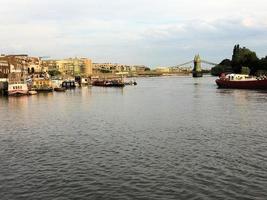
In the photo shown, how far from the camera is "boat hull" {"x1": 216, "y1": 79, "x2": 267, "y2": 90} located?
116438mm

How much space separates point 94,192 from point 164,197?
341cm

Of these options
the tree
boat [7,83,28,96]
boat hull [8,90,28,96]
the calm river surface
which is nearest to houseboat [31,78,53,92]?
boat [7,83,28,96]

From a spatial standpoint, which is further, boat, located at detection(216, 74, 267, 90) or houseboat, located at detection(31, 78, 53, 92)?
houseboat, located at detection(31, 78, 53, 92)

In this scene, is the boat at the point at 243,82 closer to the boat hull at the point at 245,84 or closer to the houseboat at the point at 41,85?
the boat hull at the point at 245,84

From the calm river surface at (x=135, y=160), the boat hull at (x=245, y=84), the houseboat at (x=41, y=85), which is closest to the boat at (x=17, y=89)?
the houseboat at (x=41, y=85)

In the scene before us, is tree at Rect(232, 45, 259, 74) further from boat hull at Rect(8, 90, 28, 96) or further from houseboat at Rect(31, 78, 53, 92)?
boat hull at Rect(8, 90, 28, 96)

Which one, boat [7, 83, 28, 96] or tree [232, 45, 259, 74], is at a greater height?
tree [232, 45, 259, 74]

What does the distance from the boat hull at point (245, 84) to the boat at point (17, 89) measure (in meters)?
60.1

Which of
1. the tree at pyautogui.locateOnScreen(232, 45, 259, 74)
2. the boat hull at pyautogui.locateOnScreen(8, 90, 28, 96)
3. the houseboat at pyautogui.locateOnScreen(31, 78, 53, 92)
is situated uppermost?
the tree at pyautogui.locateOnScreen(232, 45, 259, 74)

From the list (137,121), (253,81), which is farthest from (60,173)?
(253,81)

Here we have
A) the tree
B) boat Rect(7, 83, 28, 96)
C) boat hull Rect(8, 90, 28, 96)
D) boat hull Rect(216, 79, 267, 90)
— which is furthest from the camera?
the tree

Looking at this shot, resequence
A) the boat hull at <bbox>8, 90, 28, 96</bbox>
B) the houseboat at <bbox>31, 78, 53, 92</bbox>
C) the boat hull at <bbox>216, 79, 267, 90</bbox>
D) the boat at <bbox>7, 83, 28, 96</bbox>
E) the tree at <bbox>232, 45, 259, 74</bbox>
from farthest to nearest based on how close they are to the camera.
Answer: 1. the tree at <bbox>232, 45, 259, 74</bbox>
2. the houseboat at <bbox>31, 78, 53, 92</bbox>
3. the boat hull at <bbox>216, 79, 267, 90</bbox>
4. the boat at <bbox>7, 83, 28, 96</bbox>
5. the boat hull at <bbox>8, 90, 28, 96</bbox>

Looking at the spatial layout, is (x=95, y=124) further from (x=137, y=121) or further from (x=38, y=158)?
(x=38, y=158)

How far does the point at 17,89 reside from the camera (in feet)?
340
